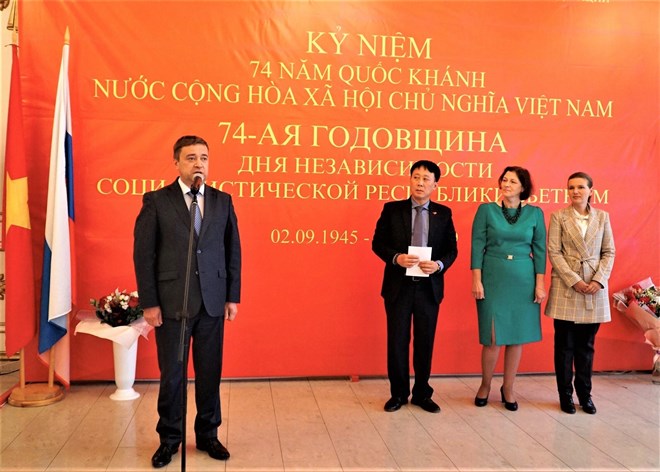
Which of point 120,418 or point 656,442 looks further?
point 120,418

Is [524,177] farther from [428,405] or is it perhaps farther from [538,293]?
[428,405]

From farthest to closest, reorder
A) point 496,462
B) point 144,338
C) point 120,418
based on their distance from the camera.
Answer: point 144,338 → point 120,418 → point 496,462

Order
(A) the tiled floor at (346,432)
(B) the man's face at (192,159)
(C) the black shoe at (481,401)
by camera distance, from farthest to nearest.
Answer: (C) the black shoe at (481,401) < (A) the tiled floor at (346,432) < (B) the man's face at (192,159)

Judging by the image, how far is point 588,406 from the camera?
3531 mm

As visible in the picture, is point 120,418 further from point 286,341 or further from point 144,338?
point 286,341

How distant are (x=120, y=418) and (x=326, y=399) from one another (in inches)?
48.8

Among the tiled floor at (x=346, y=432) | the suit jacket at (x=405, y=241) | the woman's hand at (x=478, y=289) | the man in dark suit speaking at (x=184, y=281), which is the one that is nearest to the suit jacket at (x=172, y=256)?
the man in dark suit speaking at (x=184, y=281)

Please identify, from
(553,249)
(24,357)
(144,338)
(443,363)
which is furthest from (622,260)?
(24,357)

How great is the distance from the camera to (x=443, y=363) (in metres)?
4.29

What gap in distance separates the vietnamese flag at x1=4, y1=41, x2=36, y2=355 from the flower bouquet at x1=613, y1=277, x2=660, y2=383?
13.5 feet

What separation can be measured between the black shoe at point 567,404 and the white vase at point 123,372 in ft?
8.69

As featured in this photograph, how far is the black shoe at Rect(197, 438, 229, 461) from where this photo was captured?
2.73 meters

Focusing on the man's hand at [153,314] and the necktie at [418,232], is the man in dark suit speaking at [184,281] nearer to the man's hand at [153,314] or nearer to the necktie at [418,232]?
the man's hand at [153,314]

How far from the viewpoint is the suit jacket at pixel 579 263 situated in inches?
136
